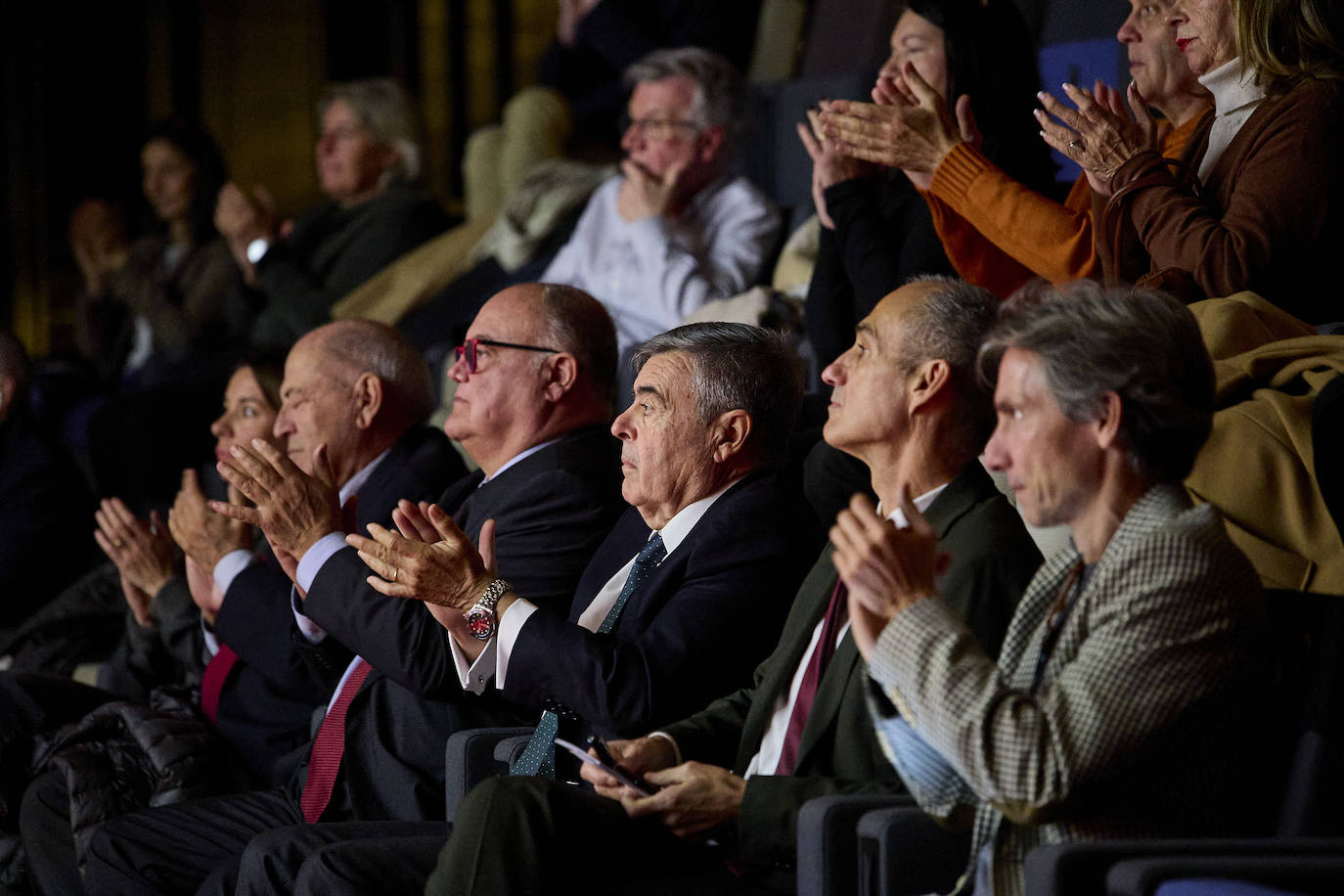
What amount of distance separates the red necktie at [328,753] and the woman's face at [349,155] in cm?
295

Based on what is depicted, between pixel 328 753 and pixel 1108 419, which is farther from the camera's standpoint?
pixel 328 753

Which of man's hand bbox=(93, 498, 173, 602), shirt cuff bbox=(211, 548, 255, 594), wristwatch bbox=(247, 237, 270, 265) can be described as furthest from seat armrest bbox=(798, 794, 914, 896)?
wristwatch bbox=(247, 237, 270, 265)

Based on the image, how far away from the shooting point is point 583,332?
2928 millimetres

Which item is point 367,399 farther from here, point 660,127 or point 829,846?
point 829,846

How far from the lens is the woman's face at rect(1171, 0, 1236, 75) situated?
247 centimetres

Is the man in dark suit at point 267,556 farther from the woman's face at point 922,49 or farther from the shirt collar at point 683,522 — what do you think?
the woman's face at point 922,49

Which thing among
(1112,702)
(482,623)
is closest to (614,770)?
(482,623)

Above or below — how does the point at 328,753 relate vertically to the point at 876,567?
below

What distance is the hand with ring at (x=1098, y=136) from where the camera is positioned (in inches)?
97.5

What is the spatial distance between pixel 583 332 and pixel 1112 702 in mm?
1580

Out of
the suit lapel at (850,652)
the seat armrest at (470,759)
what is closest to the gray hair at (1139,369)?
the suit lapel at (850,652)

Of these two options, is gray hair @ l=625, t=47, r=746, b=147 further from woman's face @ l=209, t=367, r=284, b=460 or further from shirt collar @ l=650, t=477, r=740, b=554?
shirt collar @ l=650, t=477, r=740, b=554

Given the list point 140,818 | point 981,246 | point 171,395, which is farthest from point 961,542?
point 171,395

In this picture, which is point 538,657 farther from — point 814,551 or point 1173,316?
point 1173,316
